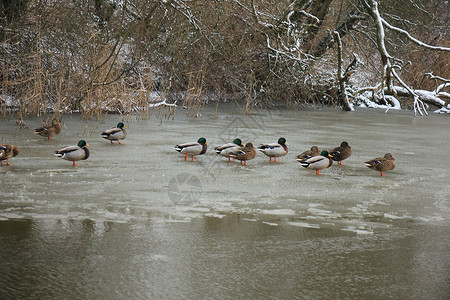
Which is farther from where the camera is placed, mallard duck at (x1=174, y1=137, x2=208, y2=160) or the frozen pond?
mallard duck at (x1=174, y1=137, x2=208, y2=160)

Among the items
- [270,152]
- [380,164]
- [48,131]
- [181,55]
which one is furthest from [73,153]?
[181,55]

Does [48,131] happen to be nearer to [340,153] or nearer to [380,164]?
[340,153]

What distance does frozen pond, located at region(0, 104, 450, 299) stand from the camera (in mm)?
3988

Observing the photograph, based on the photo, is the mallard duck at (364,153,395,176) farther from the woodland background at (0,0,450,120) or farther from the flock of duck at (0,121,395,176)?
the woodland background at (0,0,450,120)

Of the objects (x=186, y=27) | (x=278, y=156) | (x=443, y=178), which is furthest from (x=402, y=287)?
(x=186, y=27)

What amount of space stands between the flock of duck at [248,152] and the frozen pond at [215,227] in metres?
0.15

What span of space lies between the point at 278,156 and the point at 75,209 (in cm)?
377

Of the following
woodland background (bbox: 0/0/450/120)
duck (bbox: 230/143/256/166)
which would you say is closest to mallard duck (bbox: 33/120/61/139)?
woodland background (bbox: 0/0/450/120)

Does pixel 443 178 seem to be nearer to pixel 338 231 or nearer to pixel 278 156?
pixel 278 156

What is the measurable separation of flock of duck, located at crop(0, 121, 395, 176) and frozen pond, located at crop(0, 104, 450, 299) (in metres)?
0.15

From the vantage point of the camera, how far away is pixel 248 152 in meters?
8.51

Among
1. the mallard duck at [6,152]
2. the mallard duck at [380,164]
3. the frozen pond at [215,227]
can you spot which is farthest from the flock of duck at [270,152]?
the mallard duck at [6,152]

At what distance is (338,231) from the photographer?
530 cm

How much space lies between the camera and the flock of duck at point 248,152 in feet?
25.9
